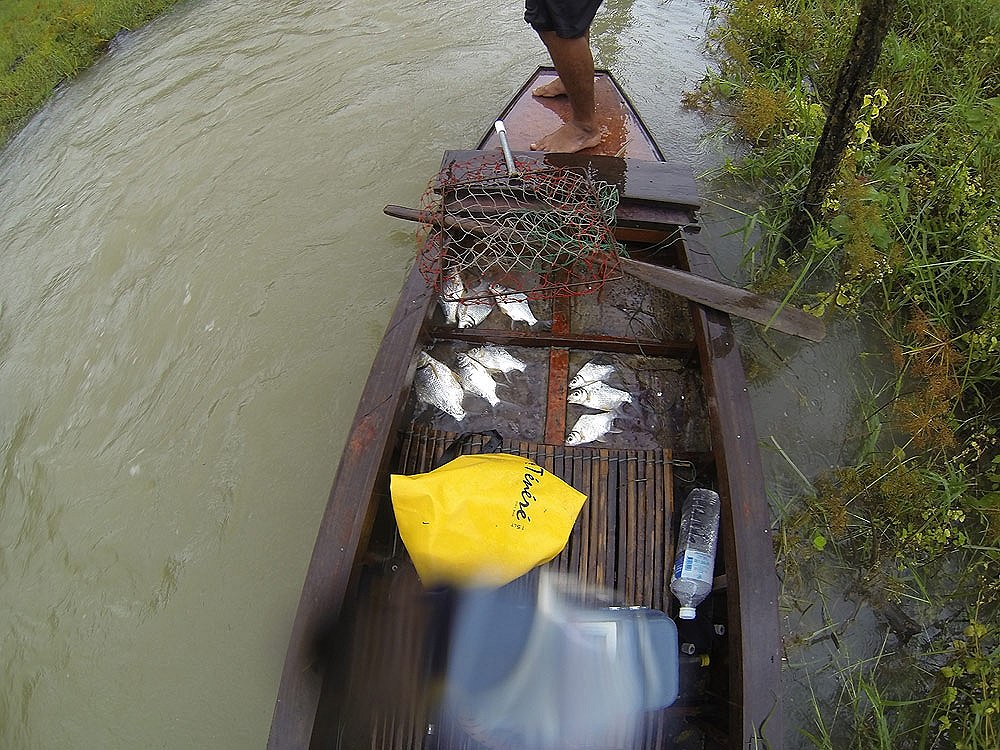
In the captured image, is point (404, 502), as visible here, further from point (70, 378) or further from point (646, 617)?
point (70, 378)

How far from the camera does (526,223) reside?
2637 millimetres

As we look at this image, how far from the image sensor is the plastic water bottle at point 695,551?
2205 mm

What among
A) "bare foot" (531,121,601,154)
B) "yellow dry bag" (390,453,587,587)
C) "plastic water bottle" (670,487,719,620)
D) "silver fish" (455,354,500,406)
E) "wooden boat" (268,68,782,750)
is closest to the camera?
"wooden boat" (268,68,782,750)

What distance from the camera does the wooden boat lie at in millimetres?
1896

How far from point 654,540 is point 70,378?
3.86 meters

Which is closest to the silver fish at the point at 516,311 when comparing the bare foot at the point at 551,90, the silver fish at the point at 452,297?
the silver fish at the point at 452,297

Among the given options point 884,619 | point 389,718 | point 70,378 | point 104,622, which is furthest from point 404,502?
point 70,378

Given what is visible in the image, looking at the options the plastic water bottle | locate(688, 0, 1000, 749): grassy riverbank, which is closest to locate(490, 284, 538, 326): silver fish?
the plastic water bottle

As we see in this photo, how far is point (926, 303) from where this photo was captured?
340 cm

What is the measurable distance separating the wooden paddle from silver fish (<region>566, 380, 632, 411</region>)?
538 millimetres

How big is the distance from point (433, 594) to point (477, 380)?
105 cm

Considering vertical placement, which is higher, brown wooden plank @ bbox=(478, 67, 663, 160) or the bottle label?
brown wooden plank @ bbox=(478, 67, 663, 160)

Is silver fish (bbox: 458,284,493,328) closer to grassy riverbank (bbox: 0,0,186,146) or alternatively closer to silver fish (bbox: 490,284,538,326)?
silver fish (bbox: 490,284,538,326)

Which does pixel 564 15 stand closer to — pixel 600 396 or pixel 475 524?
pixel 600 396
